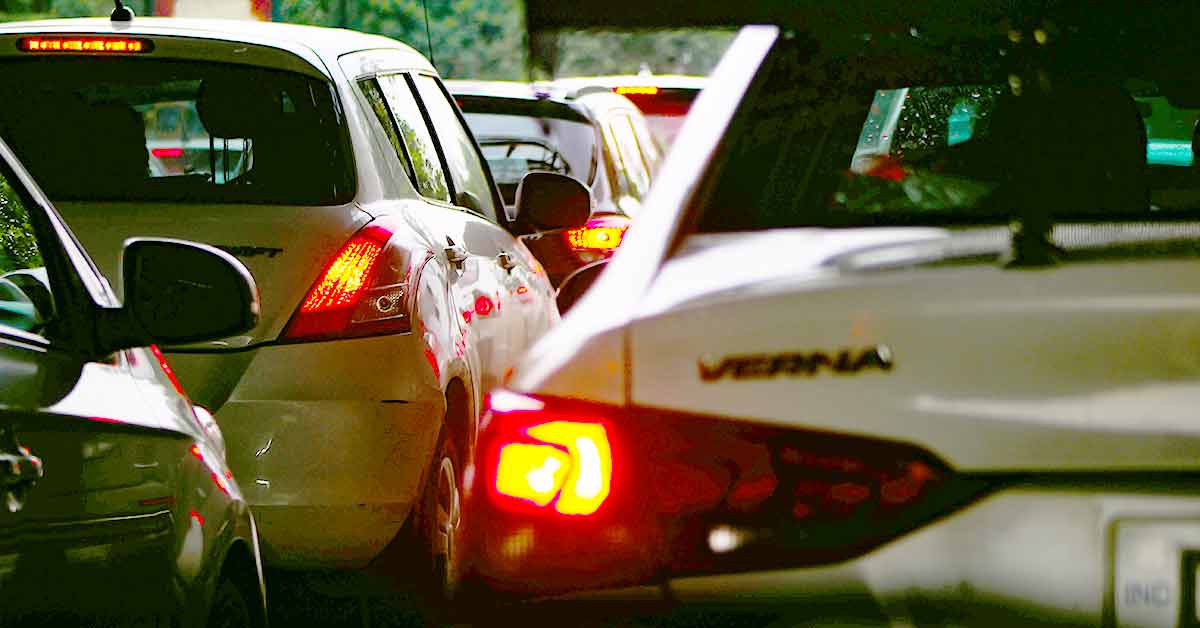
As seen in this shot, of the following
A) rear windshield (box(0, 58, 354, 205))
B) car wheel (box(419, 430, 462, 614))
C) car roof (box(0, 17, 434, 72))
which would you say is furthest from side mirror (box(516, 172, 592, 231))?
rear windshield (box(0, 58, 354, 205))

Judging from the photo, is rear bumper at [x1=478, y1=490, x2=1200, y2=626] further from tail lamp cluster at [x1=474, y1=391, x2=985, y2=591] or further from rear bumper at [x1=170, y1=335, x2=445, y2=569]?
rear bumper at [x1=170, y1=335, x2=445, y2=569]

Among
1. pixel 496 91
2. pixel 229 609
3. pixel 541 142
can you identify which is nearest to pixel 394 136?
pixel 229 609

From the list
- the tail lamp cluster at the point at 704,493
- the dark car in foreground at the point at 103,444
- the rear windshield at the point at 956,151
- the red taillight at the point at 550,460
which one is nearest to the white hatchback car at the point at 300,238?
the dark car in foreground at the point at 103,444

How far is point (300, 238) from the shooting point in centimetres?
662

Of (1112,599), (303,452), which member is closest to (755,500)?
(1112,599)

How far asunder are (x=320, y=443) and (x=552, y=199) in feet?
6.73

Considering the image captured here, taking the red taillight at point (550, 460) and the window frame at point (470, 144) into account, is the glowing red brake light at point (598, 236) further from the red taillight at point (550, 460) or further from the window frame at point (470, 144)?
the red taillight at point (550, 460)

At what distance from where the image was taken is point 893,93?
18.9 feet

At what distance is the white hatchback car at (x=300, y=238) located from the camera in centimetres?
647

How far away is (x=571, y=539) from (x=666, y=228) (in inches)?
21.1

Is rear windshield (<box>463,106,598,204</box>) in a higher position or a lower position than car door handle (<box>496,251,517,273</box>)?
lower

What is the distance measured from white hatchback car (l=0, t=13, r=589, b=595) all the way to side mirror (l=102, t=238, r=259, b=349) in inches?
80.6

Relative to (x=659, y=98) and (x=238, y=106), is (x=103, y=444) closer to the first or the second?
(x=238, y=106)

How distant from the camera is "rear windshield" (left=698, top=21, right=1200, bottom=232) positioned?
11.6 feet
